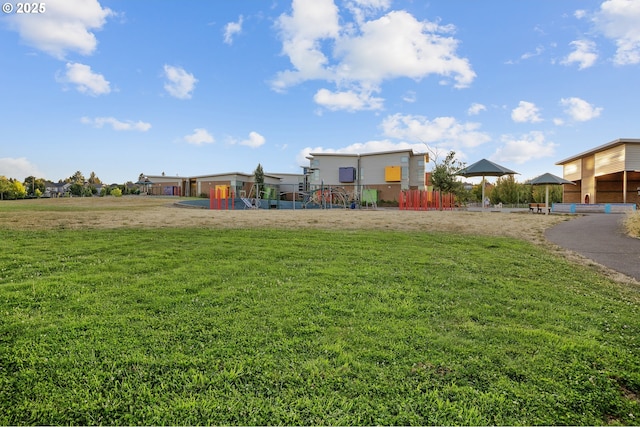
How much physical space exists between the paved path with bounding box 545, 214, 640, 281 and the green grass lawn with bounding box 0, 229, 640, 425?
2116 millimetres

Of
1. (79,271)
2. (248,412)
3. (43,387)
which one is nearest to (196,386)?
(248,412)

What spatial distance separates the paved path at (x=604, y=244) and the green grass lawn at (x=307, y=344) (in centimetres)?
212

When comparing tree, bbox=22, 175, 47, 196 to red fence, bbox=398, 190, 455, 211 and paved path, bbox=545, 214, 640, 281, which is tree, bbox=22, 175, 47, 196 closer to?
red fence, bbox=398, 190, 455, 211

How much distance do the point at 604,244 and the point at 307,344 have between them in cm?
1197

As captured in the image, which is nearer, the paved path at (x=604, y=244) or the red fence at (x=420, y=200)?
the paved path at (x=604, y=244)

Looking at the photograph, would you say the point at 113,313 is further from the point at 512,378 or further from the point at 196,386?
the point at 512,378

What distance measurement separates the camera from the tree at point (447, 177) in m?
36.0

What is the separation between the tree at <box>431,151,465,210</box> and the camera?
118 feet

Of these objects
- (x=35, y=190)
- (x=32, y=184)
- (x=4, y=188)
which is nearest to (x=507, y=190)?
(x=4, y=188)

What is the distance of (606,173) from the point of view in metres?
33.7

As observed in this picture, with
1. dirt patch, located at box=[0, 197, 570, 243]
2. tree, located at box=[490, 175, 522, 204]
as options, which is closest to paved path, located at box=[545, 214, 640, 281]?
dirt patch, located at box=[0, 197, 570, 243]

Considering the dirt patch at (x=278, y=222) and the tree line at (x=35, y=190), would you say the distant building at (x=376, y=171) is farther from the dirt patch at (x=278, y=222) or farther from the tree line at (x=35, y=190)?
the tree line at (x=35, y=190)

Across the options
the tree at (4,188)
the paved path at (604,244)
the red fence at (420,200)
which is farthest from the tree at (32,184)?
the paved path at (604,244)

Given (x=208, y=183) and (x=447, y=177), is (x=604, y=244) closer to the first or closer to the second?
(x=447, y=177)
